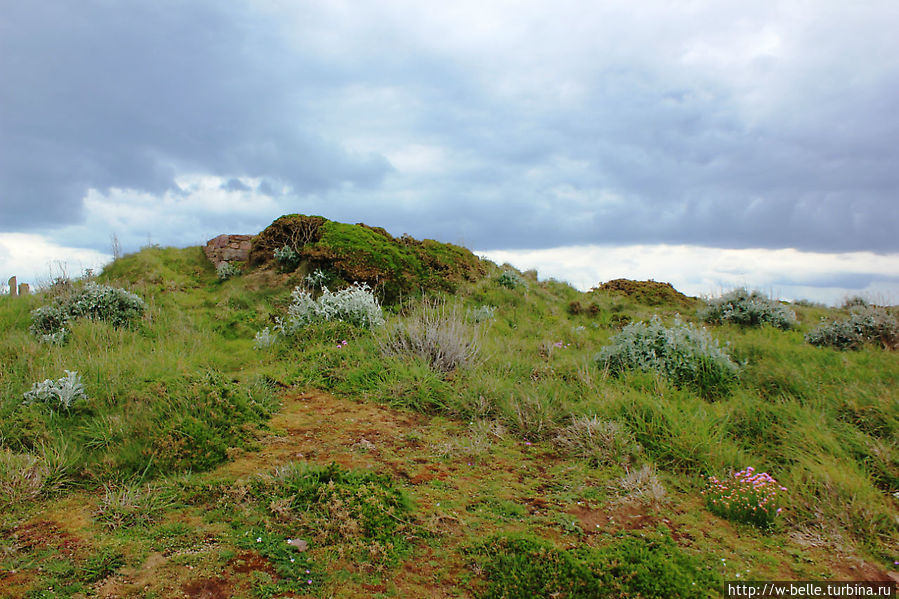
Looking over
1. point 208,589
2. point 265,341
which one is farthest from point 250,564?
point 265,341

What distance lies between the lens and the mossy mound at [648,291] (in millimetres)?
17469

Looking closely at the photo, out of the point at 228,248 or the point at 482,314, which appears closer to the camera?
the point at 482,314

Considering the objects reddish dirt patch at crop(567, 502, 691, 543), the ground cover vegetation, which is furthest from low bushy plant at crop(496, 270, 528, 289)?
reddish dirt patch at crop(567, 502, 691, 543)

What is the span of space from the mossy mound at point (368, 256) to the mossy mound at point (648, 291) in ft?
20.2

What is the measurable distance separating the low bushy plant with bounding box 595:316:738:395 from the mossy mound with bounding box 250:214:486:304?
5.96 meters

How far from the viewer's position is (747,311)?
37.8ft

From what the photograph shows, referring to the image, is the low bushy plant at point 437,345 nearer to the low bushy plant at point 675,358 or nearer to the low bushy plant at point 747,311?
the low bushy plant at point 675,358

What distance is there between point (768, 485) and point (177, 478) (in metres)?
4.44

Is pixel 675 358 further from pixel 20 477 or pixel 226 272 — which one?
pixel 226 272

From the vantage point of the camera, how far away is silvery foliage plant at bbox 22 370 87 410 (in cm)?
536

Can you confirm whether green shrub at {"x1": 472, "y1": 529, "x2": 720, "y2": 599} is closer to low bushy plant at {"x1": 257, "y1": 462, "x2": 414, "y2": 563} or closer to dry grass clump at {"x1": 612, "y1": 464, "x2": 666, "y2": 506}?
low bushy plant at {"x1": 257, "y1": 462, "x2": 414, "y2": 563}

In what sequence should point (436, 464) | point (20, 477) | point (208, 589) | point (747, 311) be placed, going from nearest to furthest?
1. point (208, 589)
2. point (20, 477)
3. point (436, 464)
4. point (747, 311)

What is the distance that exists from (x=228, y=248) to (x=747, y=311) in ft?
44.2

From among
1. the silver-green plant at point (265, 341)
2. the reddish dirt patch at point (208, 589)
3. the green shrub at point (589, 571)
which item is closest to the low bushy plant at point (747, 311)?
the silver-green plant at point (265, 341)
